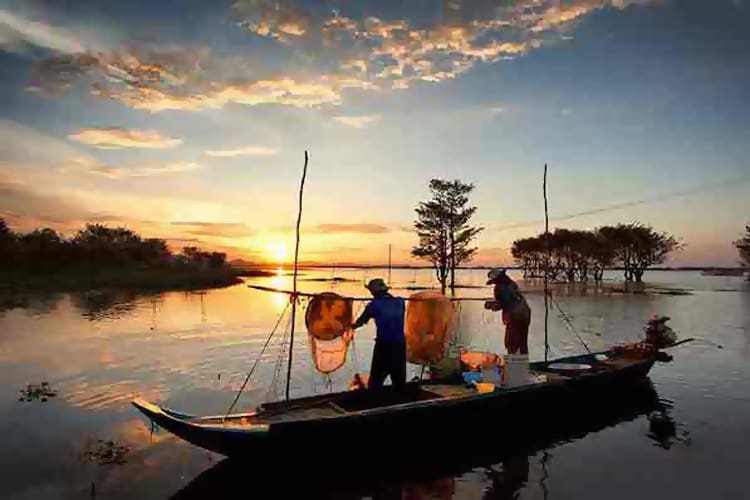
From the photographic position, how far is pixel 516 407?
29.3 feet

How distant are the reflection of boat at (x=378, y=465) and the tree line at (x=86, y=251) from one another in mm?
52003

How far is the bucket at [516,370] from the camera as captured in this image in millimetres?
9148

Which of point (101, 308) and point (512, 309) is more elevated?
point (512, 309)

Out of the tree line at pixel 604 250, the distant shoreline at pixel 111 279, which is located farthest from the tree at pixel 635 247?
the distant shoreline at pixel 111 279

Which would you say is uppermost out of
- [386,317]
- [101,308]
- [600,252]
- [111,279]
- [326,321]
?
[600,252]

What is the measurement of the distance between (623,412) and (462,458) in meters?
4.32

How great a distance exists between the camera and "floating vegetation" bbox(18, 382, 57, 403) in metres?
Result: 10.5

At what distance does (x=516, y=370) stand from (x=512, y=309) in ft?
4.05

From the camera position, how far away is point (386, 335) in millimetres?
8703

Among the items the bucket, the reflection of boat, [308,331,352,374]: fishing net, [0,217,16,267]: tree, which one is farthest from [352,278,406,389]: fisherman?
[0,217,16,267]: tree

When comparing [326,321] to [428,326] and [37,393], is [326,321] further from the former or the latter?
[37,393]

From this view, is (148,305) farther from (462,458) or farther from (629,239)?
(629,239)

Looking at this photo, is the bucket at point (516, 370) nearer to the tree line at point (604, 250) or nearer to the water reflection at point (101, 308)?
the water reflection at point (101, 308)

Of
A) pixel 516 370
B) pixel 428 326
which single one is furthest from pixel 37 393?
pixel 516 370
